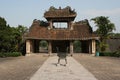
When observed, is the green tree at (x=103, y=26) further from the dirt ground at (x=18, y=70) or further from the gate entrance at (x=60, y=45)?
the dirt ground at (x=18, y=70)

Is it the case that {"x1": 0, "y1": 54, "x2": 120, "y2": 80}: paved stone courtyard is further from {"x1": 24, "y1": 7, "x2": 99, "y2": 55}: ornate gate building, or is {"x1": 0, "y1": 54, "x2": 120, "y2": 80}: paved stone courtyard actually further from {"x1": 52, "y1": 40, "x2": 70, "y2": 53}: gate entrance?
{"x1": 52, "y1": 40, "x2": 70, "y2": 53}: gate entrance

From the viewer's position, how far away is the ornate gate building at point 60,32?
38.6 metres

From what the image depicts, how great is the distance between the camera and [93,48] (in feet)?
128


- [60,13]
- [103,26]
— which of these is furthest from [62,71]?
[103,26]

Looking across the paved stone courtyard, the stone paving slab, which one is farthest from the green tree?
the stone paving slab

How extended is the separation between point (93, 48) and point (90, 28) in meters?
3.82

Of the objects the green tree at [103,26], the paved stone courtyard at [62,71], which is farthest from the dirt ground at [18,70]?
the green tree at [103,26]

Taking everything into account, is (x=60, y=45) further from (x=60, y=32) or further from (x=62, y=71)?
(x=62, y=71)

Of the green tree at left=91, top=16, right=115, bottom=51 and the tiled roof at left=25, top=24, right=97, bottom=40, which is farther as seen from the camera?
the green tree at left=91, top=16, right=115, bottom=51

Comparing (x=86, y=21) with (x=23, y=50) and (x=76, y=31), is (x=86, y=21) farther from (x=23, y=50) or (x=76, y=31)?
(x=23, y=50)

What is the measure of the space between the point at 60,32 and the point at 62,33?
1.69 feet

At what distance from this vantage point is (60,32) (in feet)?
133

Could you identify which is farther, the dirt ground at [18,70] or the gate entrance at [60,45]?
the gate entrance at [60,45]

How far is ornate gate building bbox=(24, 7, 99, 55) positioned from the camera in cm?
3862
